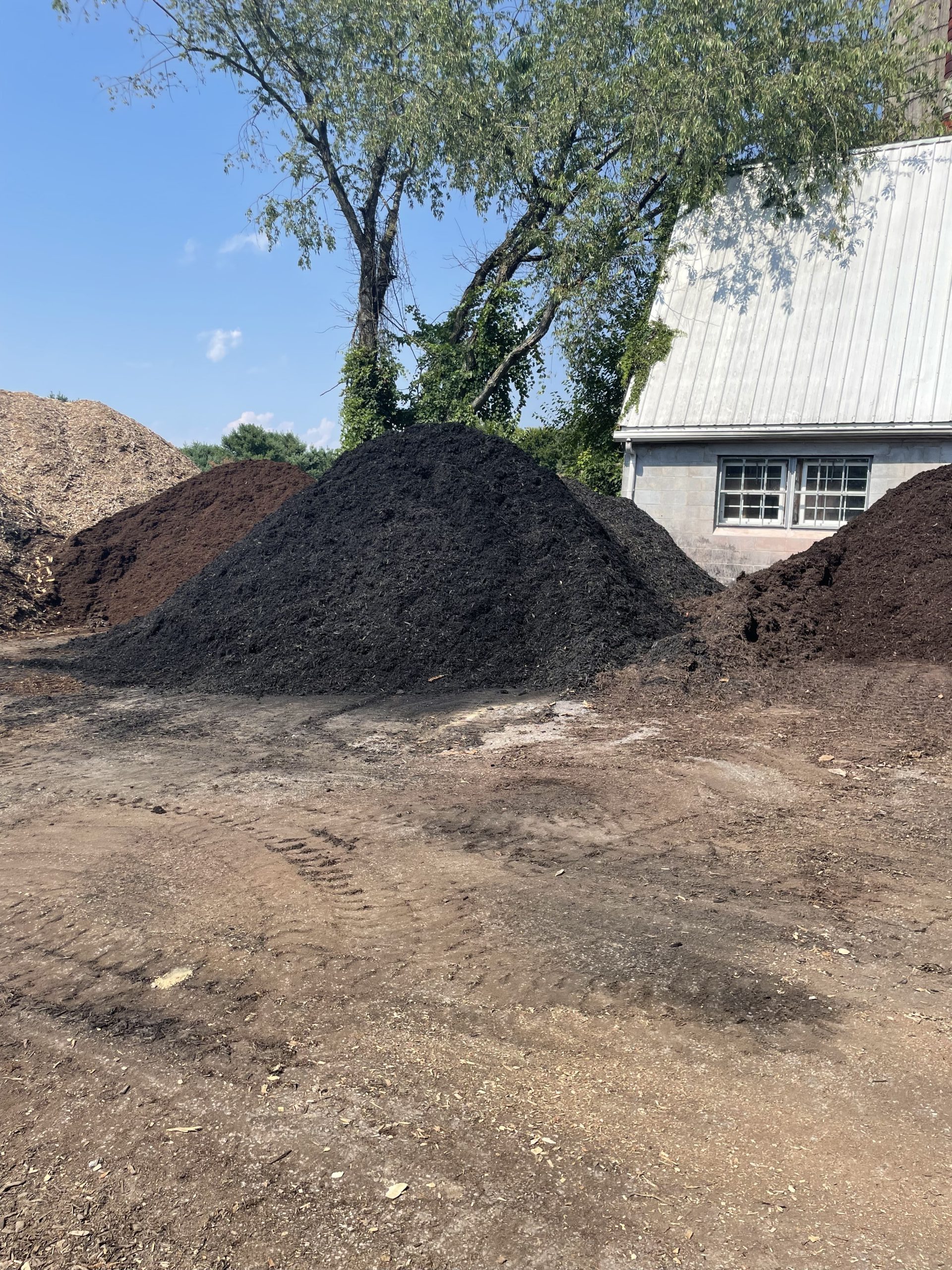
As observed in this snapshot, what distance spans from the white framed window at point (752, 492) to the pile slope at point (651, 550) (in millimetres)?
1126

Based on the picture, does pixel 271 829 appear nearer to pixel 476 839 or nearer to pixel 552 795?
pixel 476 839

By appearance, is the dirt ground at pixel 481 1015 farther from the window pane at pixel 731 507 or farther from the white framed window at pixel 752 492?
the window pane at pixel 731 507

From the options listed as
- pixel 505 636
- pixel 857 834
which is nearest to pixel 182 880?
pixel 857 834

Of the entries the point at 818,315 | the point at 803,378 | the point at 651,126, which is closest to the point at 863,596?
the point at 803,378

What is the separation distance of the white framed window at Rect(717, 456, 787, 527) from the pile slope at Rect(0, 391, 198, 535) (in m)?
14.4

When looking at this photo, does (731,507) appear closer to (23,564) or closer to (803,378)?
(803,378)

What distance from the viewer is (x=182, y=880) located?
554 centimetres

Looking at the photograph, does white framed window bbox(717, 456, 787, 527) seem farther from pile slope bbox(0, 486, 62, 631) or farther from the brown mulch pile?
the brown mulch pile

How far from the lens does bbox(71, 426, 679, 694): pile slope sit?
11.1 metres

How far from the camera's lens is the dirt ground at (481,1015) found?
2.93 meters

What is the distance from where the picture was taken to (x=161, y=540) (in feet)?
63.7

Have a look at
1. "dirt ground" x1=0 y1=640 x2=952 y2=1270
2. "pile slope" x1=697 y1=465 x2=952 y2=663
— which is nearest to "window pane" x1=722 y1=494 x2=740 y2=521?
"pile slope" x1=697 y1=465 x2=952 y2=663

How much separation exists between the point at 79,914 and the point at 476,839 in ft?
8.00

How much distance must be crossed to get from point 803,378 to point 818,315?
163 cm
